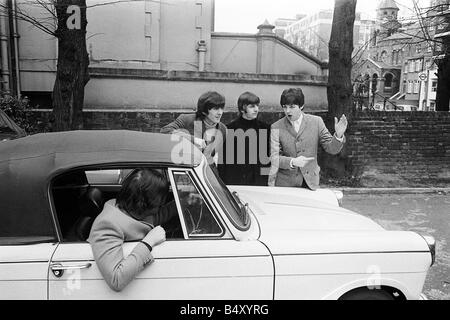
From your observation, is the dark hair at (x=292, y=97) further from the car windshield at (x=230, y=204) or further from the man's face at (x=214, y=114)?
the car windshield at (x=230, y=204)

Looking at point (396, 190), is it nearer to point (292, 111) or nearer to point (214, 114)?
point (292, 111)

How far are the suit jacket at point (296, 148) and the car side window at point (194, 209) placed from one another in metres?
1.88

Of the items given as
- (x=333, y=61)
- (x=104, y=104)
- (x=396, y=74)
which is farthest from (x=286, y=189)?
(x=396, y=74)

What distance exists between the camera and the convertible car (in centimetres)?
243

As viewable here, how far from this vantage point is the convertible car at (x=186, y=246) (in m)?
2.43

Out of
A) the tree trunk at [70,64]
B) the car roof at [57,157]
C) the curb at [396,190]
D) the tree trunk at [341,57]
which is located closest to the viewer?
the car roof at [57,157]

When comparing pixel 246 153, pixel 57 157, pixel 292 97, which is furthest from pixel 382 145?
pixel 57 157

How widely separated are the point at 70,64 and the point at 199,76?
3.11 metres

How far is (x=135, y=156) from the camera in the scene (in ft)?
8.64

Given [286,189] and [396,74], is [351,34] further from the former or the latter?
[396,74]

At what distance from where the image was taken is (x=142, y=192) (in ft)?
8.32

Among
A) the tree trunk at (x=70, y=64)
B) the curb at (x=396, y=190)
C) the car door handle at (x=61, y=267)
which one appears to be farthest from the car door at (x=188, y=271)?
the curb at (x=396, y=190)

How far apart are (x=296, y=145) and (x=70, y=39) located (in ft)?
14.2
